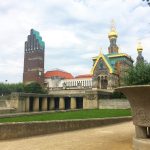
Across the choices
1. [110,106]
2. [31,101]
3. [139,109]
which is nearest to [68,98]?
[31,101]

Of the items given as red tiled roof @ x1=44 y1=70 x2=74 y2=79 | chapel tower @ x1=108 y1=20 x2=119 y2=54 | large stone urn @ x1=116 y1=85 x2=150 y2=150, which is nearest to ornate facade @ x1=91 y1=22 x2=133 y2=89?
chapel tower @ x1=108 y1=20 x2=119 y2=54

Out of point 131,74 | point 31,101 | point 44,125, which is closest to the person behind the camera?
point 44,125

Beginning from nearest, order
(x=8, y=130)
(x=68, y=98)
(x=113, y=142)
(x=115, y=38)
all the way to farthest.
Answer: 1. (x=113, y=142)
2. (x=8, y=130)
3. (x=68, y=98)
4. (x=115, y=38)

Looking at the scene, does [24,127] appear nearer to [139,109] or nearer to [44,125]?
A: [44,125]

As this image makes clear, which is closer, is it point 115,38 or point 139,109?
point 139,109

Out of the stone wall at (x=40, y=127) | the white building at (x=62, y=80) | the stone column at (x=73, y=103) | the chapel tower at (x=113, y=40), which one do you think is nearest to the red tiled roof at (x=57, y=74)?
the white building at (x=62, y=80)

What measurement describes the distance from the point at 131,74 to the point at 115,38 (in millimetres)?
47811

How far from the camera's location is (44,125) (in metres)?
17.9

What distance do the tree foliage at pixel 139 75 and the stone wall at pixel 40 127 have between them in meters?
19.5

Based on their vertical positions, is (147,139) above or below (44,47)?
below

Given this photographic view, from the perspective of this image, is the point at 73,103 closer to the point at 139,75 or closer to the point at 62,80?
the point at 139,75

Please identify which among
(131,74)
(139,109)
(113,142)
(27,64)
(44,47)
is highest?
(44,47)

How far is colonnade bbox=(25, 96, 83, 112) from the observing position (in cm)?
4966

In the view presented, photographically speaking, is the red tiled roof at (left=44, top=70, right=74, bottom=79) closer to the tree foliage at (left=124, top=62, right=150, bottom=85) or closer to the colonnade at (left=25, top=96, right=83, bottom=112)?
the colonnade at (left=25, top=96, right=83, bottom=112)
